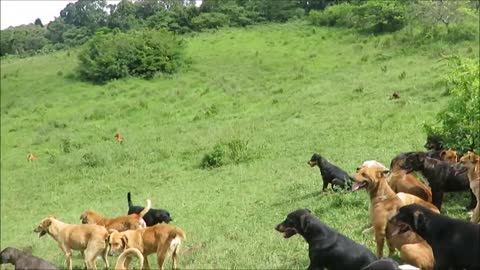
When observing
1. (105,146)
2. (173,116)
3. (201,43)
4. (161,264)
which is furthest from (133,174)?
(201,43)

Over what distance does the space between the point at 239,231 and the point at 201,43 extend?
28938 mm

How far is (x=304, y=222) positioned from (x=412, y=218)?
133 centimetres

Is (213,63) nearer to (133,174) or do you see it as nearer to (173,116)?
(173,116)

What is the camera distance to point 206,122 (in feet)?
82.8

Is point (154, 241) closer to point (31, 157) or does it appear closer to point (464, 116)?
point (464, 116)

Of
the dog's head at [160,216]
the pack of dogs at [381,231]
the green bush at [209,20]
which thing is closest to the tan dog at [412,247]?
the pack of dogs at [381,231]

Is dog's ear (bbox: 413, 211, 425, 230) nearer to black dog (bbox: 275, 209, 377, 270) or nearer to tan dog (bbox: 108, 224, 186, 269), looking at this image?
black dog (bbox: 275, 209, 377, 270)

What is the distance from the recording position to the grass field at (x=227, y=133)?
1220 centimetres

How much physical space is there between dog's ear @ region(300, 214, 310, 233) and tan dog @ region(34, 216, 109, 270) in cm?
360

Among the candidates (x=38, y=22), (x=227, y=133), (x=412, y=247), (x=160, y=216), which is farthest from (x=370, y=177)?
(x=38, y=22)

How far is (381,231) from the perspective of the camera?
791 centimetres

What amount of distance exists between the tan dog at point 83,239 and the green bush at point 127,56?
2394cm

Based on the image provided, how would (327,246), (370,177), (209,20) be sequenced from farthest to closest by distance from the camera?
(209,20)
(370,177)
(327,246)

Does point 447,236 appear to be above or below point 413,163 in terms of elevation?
above
